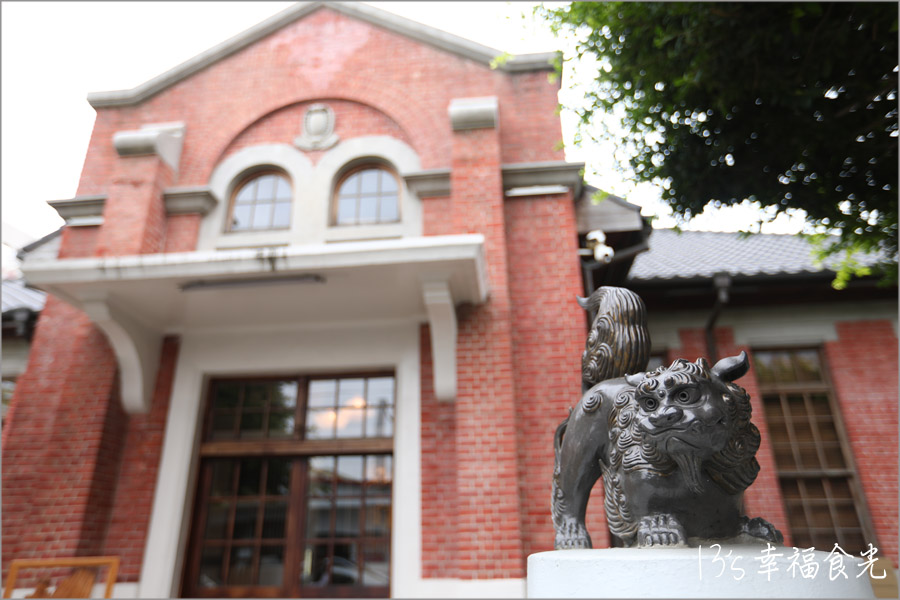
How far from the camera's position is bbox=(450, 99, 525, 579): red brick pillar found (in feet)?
17.9

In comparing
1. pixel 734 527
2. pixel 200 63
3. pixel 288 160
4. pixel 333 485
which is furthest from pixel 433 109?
pixel 734 527

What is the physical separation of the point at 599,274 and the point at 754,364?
2670 mm

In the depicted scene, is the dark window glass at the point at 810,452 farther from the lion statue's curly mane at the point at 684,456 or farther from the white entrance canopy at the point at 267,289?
the lion statue's curly mane at the point at 684,456

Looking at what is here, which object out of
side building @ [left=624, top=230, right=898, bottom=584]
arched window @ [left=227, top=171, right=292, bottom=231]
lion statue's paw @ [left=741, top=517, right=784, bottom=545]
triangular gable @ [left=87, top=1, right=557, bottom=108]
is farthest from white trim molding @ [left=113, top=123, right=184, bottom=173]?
lion statue's paw @ [left=741, top=517, right=784, bottom=545]

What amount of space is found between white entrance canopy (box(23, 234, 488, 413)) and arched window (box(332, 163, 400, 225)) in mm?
1539

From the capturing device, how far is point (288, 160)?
8008 millimetres

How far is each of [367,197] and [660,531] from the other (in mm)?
6342

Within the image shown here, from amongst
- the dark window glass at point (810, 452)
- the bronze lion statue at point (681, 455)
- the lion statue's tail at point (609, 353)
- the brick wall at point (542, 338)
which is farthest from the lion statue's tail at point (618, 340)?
the dark window glass at point (810, 452)

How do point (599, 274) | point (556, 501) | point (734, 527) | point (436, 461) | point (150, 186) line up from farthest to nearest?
point (599, 274) < point (150, 186) < point (436, 461) < point (556, 501) < point (734, 527)

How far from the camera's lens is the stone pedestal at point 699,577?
1836 mm

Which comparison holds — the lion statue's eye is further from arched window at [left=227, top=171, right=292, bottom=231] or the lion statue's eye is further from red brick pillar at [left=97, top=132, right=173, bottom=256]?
red brick pillar at [left=97, top=132, right=173, bottom=256]

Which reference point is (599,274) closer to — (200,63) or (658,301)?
(658,301)

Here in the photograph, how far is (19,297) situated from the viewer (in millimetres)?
10273

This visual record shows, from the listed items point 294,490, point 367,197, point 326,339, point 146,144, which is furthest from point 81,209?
point 294,490
